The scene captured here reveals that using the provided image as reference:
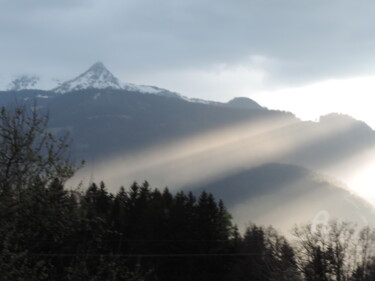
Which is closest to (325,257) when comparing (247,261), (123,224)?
(247,261)

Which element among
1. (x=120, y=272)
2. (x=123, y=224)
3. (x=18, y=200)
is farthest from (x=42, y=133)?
(x=123, y=224)

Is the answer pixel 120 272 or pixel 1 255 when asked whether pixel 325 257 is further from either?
pixel 1 255

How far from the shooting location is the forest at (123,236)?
31.8 feet

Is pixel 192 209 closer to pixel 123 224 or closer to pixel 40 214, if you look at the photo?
pixel 123 224

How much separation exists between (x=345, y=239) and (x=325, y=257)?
697 cm

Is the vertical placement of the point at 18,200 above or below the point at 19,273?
above

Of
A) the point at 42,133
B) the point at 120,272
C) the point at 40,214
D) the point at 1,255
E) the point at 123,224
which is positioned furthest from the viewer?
the point at 123,224

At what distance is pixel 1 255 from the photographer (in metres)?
8.95

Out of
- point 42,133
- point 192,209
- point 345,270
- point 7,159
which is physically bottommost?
point 345,270

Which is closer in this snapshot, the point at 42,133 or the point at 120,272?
the point at 42,133

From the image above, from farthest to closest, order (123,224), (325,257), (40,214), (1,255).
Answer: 1. (123,224)
2. (325,257)
3. (40,214)
4. (1,255)

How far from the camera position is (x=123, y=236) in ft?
176

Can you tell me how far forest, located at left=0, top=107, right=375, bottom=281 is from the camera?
31.8 feet

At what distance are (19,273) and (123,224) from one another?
4775cm
